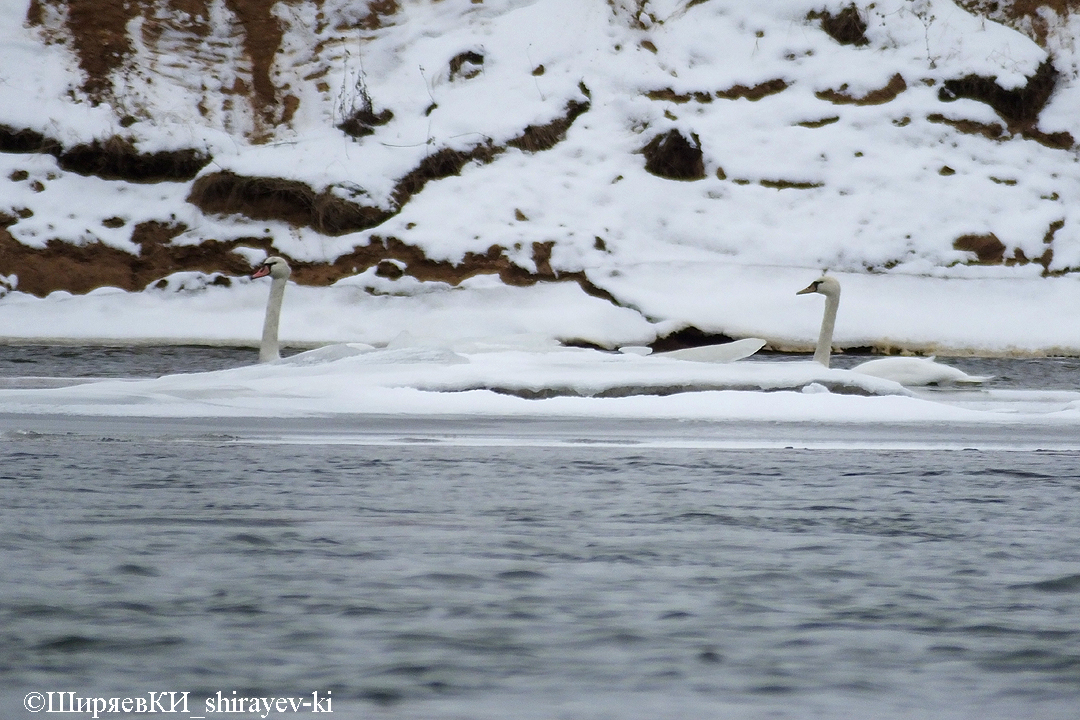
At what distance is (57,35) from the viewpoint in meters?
23.0

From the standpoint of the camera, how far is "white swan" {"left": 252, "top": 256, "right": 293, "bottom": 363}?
36.0 ft

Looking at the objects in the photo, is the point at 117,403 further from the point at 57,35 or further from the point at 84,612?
the point at 57,35

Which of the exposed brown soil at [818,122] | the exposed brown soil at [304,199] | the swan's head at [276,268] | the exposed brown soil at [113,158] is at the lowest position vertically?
the swan's head at [276,268]

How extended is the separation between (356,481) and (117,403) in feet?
10.5

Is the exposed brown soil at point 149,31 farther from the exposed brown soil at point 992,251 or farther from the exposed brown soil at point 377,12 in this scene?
the exposed brown soil at point 992,251

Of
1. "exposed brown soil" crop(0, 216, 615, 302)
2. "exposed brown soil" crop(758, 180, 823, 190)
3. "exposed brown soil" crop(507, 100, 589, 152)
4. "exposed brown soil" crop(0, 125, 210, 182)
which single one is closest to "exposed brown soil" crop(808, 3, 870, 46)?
"exposed brown soil" crop(758, 180, 823, 190)

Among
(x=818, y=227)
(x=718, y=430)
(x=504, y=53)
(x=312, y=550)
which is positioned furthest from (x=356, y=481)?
(x=504, y=53)

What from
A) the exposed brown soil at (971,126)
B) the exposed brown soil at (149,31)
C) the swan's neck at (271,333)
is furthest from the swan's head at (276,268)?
the exposed brown soil at (971,126)

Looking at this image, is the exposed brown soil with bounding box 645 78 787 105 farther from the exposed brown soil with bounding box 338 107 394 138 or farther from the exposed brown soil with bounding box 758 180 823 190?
the exposed brown soil with bounding box 338 107 394 138

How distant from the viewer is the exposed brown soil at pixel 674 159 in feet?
67.9

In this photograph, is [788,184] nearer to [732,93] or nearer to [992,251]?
[732,93]

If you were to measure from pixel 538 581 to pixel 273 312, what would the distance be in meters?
8.19

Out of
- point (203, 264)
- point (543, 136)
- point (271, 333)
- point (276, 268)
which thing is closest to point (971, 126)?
point (543, 136)

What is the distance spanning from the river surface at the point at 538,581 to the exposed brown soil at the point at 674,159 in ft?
47.0
